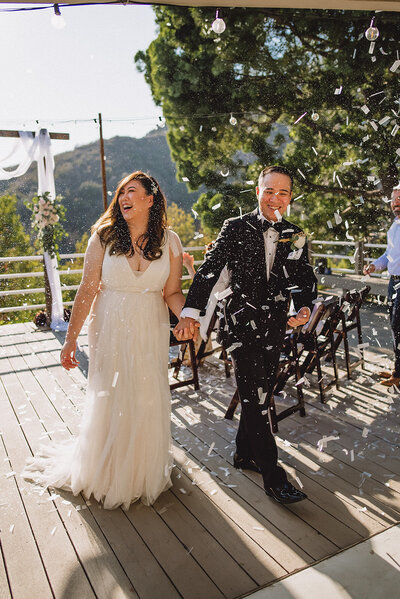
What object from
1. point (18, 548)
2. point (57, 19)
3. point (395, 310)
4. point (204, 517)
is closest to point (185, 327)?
point (204, 517)

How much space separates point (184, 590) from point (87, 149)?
186ft

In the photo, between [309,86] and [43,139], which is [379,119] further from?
[43,139]

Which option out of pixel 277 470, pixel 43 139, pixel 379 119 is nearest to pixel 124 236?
pixel 277 470

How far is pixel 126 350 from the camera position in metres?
2.36

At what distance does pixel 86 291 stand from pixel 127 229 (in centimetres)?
37

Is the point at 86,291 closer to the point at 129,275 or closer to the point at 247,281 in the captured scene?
the point at 129,275

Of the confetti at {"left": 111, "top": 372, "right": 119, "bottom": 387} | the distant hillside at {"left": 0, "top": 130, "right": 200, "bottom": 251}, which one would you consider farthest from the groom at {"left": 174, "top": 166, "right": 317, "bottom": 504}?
the distant hillside at {"left": 0, "top": 130, "right": 200, "bottom": 251}

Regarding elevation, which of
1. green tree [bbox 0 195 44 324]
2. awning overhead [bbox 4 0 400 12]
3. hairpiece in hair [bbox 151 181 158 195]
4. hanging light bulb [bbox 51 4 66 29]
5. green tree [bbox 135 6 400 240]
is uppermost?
green tree [bbox 135 6 400 240]

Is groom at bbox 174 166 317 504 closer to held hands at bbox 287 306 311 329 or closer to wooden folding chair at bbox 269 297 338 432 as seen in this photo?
held hands at bbox 287 306 311 329

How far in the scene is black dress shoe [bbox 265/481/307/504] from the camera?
7.48 feet

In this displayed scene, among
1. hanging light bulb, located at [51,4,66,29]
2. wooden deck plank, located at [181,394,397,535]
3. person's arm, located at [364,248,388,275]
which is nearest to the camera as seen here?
wooden deck plank, located at [181,394,397,535]

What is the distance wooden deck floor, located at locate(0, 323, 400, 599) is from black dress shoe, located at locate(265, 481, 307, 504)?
58 millimetres

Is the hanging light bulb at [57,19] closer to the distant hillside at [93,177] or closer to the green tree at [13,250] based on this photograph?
the green tree at [13,250]

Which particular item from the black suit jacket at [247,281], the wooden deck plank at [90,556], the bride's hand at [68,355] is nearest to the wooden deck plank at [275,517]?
the wooden deck plank at [90,556]
